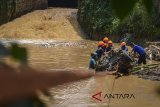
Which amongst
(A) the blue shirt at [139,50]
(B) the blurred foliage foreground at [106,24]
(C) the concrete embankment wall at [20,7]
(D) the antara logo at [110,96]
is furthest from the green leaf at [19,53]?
(C) the concrete embankment wall at [20,7]

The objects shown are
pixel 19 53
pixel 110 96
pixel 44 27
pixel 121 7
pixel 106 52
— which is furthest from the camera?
pixel 44 27

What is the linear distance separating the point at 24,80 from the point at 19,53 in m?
0.12

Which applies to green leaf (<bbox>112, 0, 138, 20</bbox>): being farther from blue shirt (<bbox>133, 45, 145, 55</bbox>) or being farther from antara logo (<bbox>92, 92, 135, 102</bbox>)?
blue shirt (<bbox>133, 45, 145, 55</bbox>)

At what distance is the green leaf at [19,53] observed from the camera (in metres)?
0.69

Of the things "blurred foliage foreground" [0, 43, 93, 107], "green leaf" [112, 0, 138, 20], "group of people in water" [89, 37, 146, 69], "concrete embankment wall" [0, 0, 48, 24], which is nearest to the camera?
"blurred foliage foreground" [0, 43, 93, 107]

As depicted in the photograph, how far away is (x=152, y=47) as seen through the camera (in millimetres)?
19188

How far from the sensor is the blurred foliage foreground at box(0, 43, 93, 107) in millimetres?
591

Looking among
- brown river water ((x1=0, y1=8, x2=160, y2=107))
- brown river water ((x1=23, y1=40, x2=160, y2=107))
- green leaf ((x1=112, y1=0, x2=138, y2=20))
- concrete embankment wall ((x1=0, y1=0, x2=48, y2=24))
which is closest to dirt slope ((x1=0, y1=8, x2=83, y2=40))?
brown river water ((x1=0, y1=8, x2=160, y2=107))

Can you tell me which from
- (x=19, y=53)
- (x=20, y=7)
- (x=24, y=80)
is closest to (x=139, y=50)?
(x=20, y=7)

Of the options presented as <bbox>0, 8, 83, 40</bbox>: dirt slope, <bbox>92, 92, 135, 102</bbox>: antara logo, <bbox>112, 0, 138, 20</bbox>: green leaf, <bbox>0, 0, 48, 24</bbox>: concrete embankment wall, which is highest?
<bbox>112, 0, 138, 20</bbox>: green leaf

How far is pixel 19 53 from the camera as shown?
0.71 m

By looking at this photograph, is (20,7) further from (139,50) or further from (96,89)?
(96,89)

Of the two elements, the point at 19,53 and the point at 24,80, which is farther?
the point at 19,53

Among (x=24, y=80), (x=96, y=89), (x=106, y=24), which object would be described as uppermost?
(x=24, y=80)
